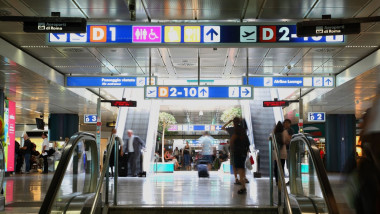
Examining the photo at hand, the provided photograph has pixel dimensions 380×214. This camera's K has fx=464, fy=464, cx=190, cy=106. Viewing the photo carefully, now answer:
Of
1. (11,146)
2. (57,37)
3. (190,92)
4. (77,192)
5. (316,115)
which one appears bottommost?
(77,192)

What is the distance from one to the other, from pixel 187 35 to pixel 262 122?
42.2 ft

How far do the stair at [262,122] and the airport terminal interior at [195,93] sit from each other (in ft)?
0.16

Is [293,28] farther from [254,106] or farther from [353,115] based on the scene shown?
[353,115]

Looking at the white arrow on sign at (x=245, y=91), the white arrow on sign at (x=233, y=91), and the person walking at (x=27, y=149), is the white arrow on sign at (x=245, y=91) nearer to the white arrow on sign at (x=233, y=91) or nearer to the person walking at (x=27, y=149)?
the white arrow on sign at (x=233, y=91)

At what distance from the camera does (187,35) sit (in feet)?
26.4

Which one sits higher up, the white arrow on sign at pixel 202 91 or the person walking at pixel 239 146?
the white arrow on sign at pixel 202 91

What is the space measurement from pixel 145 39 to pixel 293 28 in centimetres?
255

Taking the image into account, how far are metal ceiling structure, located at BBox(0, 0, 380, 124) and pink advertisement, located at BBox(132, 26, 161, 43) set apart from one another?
1.48 ft

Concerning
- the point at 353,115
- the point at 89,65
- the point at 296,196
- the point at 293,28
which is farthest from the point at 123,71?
the point at 353,115

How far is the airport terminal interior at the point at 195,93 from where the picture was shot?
5.31 m

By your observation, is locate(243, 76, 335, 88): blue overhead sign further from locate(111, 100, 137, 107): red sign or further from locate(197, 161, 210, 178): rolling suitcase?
locate(111, 100, 137, 107): red sign

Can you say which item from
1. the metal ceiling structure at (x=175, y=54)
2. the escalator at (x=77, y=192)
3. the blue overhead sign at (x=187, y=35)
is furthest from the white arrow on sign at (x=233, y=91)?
the escalator at (x=77, y=192)

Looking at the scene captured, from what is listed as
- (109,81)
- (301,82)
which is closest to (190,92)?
(109,81)

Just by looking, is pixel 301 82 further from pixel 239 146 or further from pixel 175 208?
pixel 175 208
